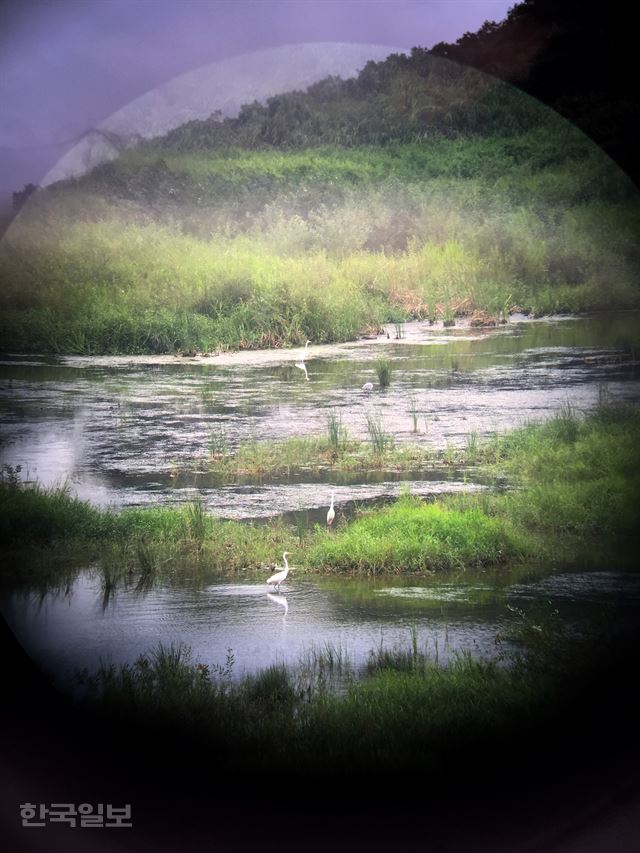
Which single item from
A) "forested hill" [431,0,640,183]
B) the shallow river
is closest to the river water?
the shallow river

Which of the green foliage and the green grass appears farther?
the green grass

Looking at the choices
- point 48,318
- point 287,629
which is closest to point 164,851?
point 287,629

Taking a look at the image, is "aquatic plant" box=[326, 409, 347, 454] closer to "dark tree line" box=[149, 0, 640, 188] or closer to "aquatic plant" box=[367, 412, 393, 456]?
"aquatic plant" box=[367, 412, 393, 456]

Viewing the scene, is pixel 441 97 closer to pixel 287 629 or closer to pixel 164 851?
pixel 287 629

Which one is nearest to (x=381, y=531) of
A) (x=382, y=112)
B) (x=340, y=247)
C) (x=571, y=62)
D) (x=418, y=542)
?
(x=418, y=542)

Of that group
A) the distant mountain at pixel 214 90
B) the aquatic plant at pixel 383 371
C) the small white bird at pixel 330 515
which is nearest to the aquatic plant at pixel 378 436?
the aquatic plant at pixel 383 371

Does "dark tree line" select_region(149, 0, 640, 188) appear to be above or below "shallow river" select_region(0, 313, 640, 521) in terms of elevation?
above

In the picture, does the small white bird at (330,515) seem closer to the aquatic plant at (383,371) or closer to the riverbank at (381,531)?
the riverbank at (381,531)

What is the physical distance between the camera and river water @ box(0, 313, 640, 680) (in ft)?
9.61

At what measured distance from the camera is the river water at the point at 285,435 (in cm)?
293

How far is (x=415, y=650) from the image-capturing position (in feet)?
9.45

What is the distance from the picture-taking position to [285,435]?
10.7 feet

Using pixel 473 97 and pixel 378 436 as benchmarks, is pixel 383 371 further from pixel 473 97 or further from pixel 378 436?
pixel 473 97

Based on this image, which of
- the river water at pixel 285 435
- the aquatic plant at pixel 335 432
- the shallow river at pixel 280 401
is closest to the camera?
the river water at pixel 285 435
